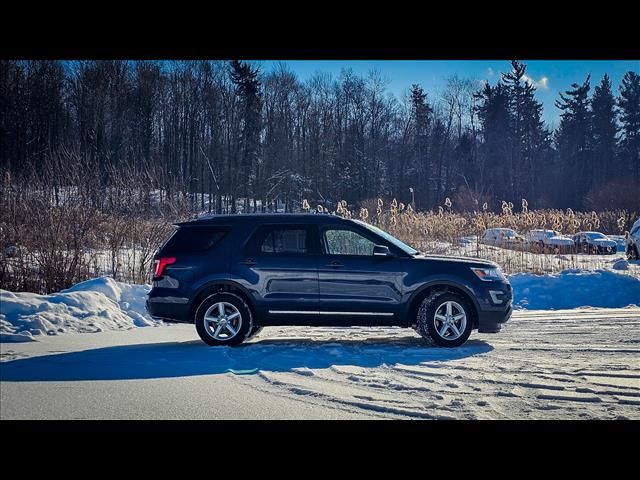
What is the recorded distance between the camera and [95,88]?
1598 cm

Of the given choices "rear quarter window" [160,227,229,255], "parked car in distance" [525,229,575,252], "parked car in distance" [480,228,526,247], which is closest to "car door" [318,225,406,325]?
"rear quarter window" [160,227,229,255]

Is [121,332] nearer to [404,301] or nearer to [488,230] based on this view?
[404,301]

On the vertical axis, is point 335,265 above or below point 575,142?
below

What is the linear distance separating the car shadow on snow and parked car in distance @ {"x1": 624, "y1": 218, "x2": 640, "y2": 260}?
497 inches

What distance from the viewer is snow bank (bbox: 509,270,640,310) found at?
40.5ft

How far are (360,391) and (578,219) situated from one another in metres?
17.0

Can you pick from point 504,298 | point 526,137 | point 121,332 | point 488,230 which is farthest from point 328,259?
point 526,137

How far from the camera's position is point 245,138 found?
779 inches

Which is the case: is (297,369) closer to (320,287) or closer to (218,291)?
(320,287)

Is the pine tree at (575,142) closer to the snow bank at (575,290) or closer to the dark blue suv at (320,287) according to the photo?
the snow bank at (575,290)

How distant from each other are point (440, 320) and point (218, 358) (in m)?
2.98

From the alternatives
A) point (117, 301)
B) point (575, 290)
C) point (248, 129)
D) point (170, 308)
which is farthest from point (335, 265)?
point (248, 129)
